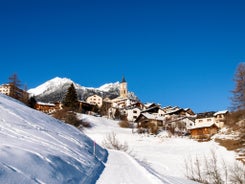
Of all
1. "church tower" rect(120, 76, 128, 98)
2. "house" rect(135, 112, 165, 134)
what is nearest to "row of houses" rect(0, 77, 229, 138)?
"house" rect(135, 112, 165, 134)

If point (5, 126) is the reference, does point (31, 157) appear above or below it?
below

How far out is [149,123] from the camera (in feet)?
240

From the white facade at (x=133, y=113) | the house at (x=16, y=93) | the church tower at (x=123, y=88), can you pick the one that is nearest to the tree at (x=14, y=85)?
the house at (x=16, y=93)

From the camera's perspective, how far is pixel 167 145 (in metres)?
48.8

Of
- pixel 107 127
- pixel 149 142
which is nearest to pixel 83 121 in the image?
pixel 107 127

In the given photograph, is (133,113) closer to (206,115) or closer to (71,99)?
(206,115)

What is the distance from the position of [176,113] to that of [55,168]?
92557mm

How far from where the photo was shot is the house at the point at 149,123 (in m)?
69.2

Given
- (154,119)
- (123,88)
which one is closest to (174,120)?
(154,119)

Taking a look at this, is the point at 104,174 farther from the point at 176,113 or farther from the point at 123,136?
the point at 176,113

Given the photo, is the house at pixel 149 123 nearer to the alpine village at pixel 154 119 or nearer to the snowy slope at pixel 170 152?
the alpine village at pixel 154 119

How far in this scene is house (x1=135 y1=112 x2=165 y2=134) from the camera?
69.2 m

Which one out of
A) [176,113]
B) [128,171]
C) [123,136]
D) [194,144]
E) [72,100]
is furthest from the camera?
[176,113]

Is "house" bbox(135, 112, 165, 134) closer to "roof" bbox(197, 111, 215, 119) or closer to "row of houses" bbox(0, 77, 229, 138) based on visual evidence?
"row of houses" bbox(0, 77, 229, 138)
